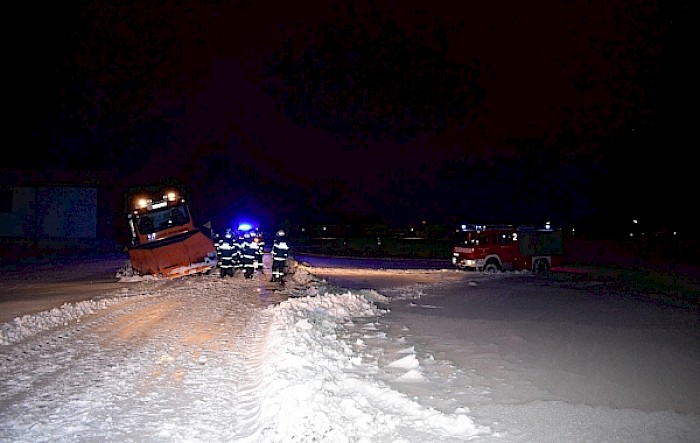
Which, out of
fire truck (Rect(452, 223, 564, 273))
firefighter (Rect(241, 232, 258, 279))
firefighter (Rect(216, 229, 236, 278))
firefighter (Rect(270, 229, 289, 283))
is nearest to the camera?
firefighter (Rect(270, 229, 289, 283))

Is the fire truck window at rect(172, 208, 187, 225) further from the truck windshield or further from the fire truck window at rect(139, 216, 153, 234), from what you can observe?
the fire truck window at rect(139, 216, 153, 234)

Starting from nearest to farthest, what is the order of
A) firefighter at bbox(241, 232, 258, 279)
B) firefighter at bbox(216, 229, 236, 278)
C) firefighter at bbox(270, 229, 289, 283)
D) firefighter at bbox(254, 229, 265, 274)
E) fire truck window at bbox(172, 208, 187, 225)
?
1. firefighter at bbox(270, 229, 289, 283)
2. firefighter at bbox(216, 229, 236, 278)
3. firefighter at bbox(241, 232, 258, 279)
4. firefighter at bbox(254, 229, 265, 274)
5. fire truck window at bbox(172, 208, 187, 225)

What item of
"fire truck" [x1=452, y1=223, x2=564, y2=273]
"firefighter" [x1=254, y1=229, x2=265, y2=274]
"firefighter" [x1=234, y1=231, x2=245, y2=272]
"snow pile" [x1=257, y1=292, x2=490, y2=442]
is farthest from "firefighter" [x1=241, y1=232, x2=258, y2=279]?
"snow pile" [x1=257, y1=292, x2=490, y2=442]

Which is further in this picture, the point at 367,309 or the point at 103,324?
the point at 367,309

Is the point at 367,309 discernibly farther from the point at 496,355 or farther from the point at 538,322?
the point at 496,355

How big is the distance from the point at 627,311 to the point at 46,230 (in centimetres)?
4728

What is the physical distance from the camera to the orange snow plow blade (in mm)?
22984

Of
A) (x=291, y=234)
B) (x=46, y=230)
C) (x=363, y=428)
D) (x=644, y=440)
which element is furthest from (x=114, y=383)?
(x=291, y=234)

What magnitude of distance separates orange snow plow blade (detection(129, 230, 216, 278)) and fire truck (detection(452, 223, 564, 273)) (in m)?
12.6

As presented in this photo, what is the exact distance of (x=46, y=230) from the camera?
52.1 metres

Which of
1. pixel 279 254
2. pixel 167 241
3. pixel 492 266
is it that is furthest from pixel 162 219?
pixel 492 266

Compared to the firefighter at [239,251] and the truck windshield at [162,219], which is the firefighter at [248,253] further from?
the truck windshield at [162,219]

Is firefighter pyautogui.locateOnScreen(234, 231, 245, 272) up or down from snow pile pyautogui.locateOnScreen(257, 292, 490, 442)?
up

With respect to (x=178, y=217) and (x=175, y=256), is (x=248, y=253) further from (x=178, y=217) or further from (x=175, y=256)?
(x=178, y=217)
